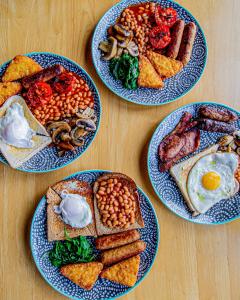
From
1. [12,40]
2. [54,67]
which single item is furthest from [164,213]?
[12,40]

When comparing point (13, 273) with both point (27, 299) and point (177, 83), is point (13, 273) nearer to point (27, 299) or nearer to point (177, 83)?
point (27, 299)

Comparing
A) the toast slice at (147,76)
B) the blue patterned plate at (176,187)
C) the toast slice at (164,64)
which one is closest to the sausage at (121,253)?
the blue patterned plate at (176,187)

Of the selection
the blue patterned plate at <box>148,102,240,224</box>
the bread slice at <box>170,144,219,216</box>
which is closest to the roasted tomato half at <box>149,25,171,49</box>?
the blue patterned plate at <box>148,102,240,224</box>

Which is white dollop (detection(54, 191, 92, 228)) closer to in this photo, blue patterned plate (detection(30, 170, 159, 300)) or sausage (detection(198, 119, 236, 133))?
blue patterned plate (detection(30, 170, 159, 300))

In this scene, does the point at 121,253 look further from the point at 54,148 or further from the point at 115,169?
the point at 54,148

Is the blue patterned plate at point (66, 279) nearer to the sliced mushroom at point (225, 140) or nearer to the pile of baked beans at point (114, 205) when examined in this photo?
the pile of baked beans at point (114, 205)

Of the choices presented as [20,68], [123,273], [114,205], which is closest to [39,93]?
[20,68]
